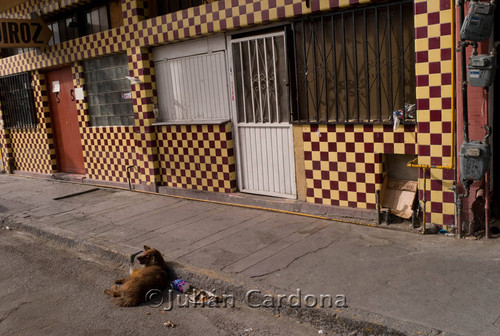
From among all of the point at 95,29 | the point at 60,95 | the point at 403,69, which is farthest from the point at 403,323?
the point at 60,95

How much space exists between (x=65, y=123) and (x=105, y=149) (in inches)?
72.6

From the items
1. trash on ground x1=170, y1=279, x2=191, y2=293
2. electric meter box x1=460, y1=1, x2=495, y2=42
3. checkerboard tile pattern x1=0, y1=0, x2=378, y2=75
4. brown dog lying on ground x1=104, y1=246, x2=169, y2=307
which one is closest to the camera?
electric meter box x1=460, y1=1, x2=495, y2=42

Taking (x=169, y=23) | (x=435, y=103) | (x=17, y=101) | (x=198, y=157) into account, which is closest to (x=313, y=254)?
(x=435, y=103)

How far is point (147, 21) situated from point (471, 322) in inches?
270

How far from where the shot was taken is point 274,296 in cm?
434

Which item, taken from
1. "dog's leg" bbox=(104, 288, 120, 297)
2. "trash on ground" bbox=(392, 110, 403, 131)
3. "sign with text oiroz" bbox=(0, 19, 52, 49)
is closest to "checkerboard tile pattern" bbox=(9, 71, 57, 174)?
"sign with text oiroz" bbox=(0, 19, 52, 49)

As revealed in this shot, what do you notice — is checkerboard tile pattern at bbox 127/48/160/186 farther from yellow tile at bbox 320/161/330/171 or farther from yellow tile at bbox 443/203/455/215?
yellow tile at bbox 443/203/455/215

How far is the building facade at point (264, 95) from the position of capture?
543 centimetres

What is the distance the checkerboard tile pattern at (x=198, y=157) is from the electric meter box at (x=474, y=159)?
3731 mm

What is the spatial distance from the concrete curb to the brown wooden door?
4660 mm

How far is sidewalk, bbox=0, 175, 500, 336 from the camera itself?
150 inches

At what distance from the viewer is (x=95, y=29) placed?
962 centimetres

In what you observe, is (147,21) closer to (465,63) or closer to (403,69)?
(403,69)

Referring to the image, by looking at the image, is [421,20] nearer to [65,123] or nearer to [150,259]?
[150,259]
